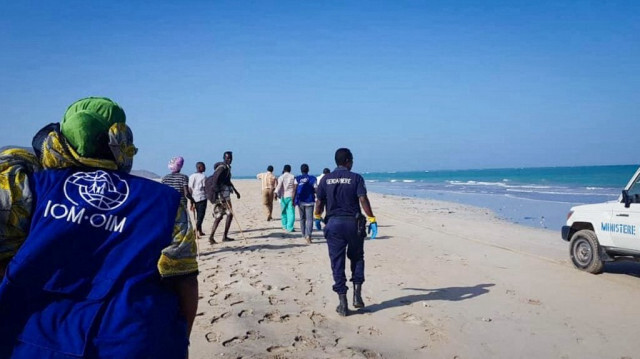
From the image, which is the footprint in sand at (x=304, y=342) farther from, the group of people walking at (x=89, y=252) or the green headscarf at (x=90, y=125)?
the green headscarf at (x=90, y=125)

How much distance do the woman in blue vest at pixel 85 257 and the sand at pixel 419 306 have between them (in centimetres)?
269

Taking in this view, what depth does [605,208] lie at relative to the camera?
7.30m

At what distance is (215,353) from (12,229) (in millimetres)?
2880

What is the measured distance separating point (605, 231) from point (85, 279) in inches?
323

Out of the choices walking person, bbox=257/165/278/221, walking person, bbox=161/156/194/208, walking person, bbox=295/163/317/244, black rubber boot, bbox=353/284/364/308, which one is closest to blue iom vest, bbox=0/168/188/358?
black rubber boot, bbox=353/284/364/308

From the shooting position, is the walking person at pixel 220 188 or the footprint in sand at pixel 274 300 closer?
the footprint in sand at pixel 274 300

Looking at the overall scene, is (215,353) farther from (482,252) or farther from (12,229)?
(482,252)

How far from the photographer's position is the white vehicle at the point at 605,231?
6730 millimetres

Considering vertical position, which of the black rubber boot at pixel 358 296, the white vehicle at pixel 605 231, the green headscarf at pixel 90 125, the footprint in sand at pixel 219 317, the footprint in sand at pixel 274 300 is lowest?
the footprint in sand at pixel 274 300

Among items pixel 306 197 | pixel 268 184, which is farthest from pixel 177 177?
pixel 268 184

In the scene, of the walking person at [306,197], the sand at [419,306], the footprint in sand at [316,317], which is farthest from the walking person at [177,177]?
the footprint in sand at [316,317]

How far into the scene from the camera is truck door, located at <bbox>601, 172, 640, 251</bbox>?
6.62m

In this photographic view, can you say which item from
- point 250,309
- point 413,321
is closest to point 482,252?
point 413,321

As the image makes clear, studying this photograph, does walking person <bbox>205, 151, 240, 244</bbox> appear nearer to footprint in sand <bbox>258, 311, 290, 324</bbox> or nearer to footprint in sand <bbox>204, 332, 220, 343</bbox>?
footprint in sand <bbox>258, 311, 290, 324</bbox>
